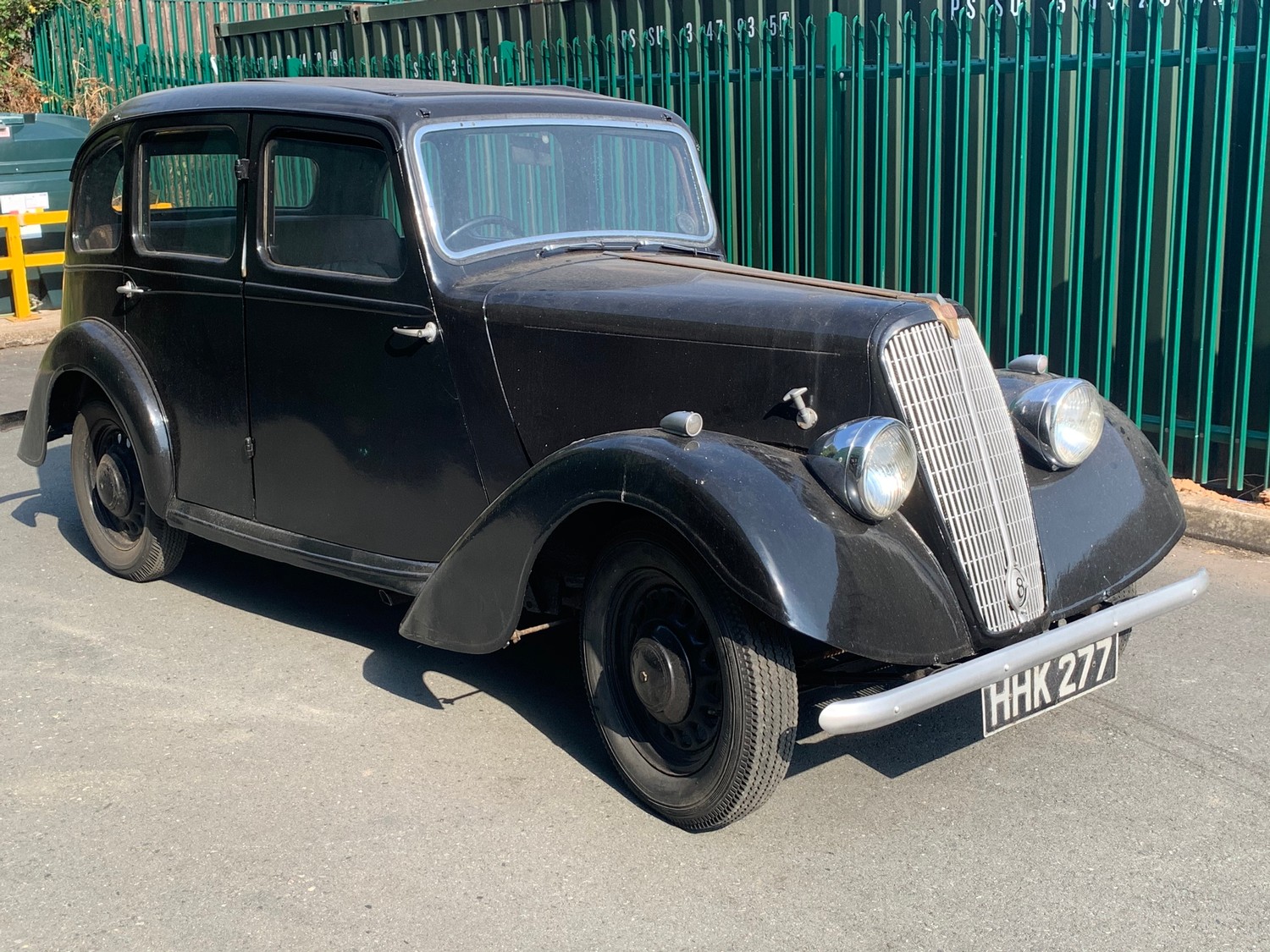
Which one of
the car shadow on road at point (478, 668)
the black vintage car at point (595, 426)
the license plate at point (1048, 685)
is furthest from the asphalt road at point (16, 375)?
the license plate at point (1048, 685)

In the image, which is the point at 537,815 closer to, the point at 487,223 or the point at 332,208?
the point at 487,223

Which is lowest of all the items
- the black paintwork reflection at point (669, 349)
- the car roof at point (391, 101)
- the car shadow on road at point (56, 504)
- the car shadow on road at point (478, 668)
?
the car shadow on road at point (478, 668)

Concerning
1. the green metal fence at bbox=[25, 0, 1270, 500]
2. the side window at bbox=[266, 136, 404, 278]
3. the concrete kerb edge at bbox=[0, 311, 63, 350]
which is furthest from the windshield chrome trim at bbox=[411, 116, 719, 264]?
the concrete kerb edge at bbox=[0, 311, 63, 350]

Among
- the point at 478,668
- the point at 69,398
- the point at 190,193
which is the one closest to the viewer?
the point at 478,668

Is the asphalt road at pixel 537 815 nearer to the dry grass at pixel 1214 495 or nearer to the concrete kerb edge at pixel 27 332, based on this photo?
the dry grass at pixel 1214 495

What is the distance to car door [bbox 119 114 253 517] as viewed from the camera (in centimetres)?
428

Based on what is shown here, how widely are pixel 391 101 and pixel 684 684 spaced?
1996mm

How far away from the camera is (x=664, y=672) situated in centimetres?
311

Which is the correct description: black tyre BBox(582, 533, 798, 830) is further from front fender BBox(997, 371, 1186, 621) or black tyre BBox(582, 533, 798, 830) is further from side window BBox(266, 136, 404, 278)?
side window BBox(266, 136, 404, 278)

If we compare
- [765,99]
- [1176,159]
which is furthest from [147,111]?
[1176,159]

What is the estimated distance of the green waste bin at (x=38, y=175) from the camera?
399 inches

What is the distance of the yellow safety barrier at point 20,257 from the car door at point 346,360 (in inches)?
266

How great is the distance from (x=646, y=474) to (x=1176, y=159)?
3.56m

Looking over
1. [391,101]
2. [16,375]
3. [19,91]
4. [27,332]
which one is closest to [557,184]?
[391,101]
